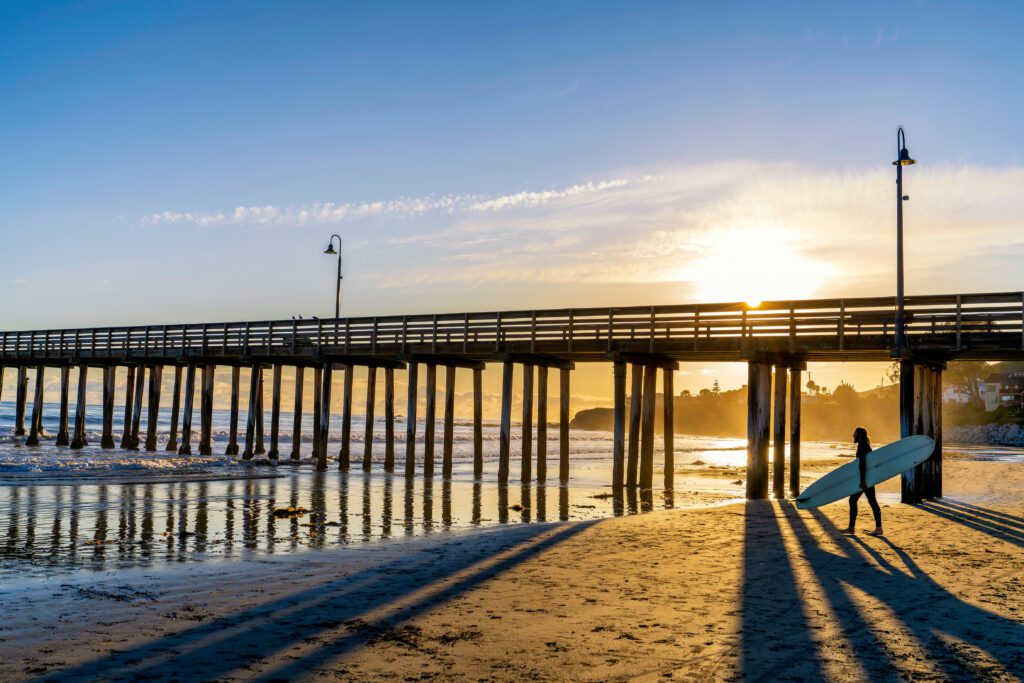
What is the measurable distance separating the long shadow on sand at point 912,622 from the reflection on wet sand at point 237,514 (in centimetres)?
665

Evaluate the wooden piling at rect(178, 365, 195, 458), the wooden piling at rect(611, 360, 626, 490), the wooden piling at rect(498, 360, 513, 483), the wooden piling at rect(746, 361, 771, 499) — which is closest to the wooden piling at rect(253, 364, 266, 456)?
the wooden piling at rect(178, 365, 195, 458)

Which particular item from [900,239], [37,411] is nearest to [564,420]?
[900,239]

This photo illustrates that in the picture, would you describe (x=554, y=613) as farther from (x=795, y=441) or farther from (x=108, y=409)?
(x=108, y=409)

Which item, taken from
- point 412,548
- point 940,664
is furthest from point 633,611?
point 412,548

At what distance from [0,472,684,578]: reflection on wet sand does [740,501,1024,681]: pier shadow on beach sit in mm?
6005

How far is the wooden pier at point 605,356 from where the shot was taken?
18.1 meters

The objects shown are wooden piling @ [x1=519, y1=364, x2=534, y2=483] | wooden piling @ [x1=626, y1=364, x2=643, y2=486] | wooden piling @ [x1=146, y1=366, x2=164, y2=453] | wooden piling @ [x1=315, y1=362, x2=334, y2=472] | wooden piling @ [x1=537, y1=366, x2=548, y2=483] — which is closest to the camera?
wooden piling @ [x1=626, y1=364, x2=643, y2=486]

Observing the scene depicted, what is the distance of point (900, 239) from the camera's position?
18141 millimetres

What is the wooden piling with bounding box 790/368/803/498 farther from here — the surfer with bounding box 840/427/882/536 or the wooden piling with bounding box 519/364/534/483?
the surfer with bounding box 840/427/882/536

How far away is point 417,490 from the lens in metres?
21.8

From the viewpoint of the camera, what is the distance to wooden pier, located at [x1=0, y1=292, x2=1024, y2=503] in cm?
1808

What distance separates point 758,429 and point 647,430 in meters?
4.20

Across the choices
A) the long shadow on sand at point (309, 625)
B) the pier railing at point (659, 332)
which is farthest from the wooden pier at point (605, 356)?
the long shadow on sand at point (309, 625)

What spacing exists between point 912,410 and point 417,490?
11989 mm
